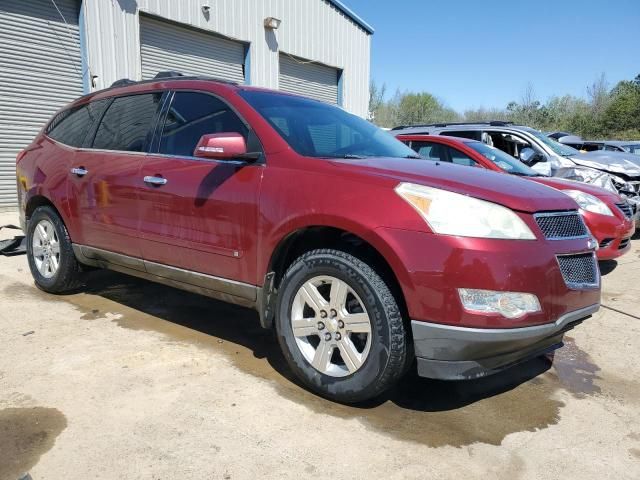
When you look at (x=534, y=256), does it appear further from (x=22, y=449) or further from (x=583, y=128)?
(x=583, y=128)

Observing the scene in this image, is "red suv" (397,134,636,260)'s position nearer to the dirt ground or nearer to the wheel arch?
the dirt ground

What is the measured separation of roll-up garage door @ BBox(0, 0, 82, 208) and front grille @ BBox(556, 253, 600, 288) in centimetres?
977

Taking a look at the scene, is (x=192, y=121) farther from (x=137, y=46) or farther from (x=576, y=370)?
(x=137, y=46)

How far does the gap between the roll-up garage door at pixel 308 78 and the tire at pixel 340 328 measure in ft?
38.4

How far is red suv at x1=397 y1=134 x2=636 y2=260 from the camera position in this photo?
545 cm

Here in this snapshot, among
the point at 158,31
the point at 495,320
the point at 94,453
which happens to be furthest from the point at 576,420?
the point at 158,31

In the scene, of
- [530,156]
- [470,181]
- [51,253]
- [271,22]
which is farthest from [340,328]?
[271,22]

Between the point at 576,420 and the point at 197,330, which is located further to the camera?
the point at 197,330

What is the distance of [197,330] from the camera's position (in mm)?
3883

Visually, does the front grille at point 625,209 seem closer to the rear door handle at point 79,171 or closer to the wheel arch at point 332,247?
the wheel arch at point 332,247

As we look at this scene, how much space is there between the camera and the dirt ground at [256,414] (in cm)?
229

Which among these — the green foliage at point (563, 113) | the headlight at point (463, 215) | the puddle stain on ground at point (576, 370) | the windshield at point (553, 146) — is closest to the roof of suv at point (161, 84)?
the headlight at point (463, 215)

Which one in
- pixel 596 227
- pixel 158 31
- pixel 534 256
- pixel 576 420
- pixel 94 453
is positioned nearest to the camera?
pixel 94 453

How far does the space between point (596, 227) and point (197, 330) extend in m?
4.16
